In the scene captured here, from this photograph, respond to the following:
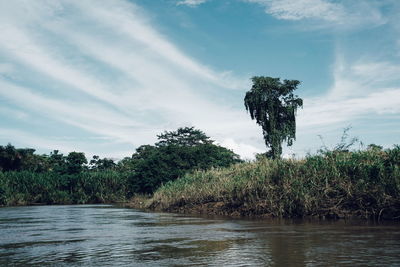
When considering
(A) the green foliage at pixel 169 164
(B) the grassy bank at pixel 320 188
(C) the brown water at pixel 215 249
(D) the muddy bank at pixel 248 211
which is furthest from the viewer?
(A) the green foliage at pixel 169 164

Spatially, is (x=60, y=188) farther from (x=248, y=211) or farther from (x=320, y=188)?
(x=320, y=188)

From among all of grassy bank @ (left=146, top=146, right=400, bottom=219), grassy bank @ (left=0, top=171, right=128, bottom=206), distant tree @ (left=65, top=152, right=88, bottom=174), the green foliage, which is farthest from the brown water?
→ distant tree @ (left=65, top=152, right=88, bottom=174)

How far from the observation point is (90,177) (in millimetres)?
40844

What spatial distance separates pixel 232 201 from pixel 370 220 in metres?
6.04

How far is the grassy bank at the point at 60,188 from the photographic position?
36219 mm

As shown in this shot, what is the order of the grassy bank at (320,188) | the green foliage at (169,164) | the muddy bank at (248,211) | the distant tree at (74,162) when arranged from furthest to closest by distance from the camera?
the distant tree at (74,162)
the green foliage at (169,164)
the muddy bank at (248,211)
the grassy bank at (320,188)

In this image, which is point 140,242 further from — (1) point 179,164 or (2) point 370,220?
(1) point 179,164

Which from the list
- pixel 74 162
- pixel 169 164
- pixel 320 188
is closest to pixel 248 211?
pixel 320 188

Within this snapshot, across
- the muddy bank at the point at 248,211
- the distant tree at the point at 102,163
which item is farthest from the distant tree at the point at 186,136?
the muddy bank at the point at 248,211

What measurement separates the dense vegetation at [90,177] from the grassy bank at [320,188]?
674 inches

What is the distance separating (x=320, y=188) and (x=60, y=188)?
32355mm

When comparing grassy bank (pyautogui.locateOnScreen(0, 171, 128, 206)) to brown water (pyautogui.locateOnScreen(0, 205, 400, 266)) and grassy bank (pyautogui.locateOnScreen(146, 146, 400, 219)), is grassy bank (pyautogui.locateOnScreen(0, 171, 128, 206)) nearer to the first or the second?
grassy bank (pyautogui.locateOnScreen(146, 146, 400, 219))

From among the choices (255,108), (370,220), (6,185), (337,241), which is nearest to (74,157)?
(6,185)

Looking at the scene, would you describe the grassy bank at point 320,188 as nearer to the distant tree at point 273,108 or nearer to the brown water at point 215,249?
the brown water at point 215,249
